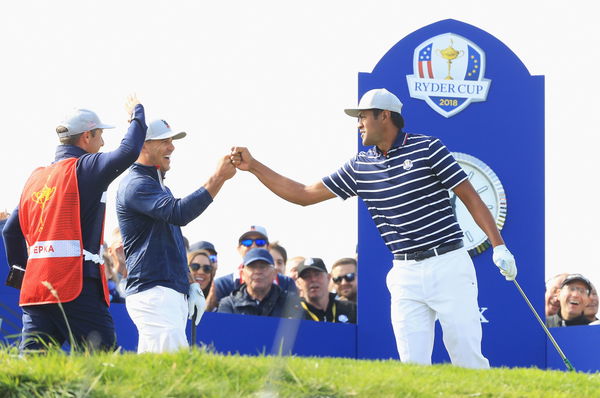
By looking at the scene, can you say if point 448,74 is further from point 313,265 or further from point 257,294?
point 257,294

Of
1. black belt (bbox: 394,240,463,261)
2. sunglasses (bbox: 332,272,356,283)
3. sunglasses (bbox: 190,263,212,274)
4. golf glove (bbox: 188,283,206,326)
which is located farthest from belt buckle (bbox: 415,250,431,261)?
sunglasses (bbox: 332,272,356,283)

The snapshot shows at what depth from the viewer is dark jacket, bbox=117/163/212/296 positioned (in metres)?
6.76

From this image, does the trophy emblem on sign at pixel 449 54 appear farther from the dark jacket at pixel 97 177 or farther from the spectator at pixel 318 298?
the dark jacket at pixel 97 177

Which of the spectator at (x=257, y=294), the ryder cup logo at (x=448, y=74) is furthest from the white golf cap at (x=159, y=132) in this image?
the ryder cup logo at (x=448, y=74)

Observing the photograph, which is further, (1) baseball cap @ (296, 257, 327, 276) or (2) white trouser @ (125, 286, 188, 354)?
(1) baseball cap @ (296, 257, 327, 276)

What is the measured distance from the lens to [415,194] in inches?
267

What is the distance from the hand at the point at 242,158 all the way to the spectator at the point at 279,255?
362cm

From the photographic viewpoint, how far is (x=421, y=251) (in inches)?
265

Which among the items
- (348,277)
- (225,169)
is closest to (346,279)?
(348,277)

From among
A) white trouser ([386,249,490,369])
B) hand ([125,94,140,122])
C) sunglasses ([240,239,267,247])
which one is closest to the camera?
white trouser ([386,249,490,369])

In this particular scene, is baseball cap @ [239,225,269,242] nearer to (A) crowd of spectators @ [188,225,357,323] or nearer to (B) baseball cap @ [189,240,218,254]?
(A) crowd of spectators @ [188,225,357,323]

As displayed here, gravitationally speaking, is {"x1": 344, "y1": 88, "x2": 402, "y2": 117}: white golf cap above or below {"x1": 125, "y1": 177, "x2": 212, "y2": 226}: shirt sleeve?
above

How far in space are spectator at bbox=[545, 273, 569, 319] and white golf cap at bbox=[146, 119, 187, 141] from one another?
559 cm

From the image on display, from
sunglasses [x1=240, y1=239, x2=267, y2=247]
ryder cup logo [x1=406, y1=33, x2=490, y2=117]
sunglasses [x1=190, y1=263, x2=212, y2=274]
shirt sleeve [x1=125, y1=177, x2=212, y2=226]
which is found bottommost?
sunglasses [x1=190, y1=263, x2=212, y2=274]
